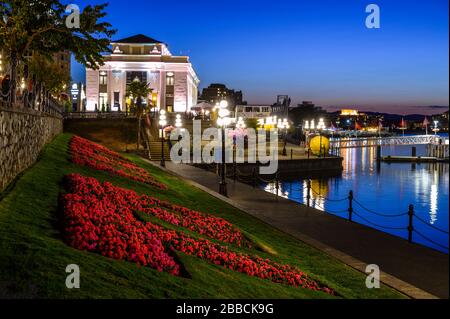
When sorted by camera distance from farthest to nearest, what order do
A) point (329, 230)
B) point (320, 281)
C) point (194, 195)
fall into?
point (194, 195) < point (329, 230) < point (320, 281)

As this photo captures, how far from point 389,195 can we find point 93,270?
43.3 metres

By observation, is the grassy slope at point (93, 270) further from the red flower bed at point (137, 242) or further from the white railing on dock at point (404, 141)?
the white railing on dock at point (404, 141)

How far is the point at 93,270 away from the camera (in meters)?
7.55

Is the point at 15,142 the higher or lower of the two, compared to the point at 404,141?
higher

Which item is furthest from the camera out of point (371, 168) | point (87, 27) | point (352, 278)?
point (371, 168)

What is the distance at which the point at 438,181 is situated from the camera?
59875 mm

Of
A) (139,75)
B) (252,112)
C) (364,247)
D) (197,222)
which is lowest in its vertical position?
(364,247)

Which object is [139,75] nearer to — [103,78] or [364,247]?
[103,78]

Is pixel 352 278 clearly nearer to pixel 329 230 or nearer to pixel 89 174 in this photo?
pixel 329 230

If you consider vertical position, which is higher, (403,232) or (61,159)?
(61,159)

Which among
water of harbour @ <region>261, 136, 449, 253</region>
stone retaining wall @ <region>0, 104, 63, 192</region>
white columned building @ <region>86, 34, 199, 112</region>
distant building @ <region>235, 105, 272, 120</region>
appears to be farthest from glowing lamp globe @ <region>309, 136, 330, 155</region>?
stone retaining wall @ <region>0, 104, 63, 192</region>

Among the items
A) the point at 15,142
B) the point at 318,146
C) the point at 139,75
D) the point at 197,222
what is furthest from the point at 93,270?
the point at 139,75

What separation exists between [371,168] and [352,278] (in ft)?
216

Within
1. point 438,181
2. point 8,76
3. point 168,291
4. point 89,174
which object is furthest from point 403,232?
point 438,181
